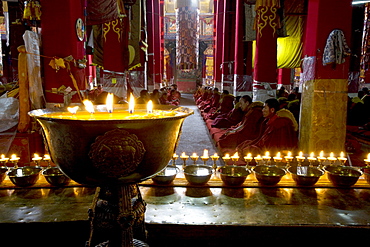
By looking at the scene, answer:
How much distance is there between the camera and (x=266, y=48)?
7.78 metres

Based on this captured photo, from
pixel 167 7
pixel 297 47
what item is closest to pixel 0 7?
pixel 297 47

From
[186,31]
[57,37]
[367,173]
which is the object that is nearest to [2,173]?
[367,173]

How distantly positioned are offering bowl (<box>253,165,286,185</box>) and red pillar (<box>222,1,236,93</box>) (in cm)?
1205

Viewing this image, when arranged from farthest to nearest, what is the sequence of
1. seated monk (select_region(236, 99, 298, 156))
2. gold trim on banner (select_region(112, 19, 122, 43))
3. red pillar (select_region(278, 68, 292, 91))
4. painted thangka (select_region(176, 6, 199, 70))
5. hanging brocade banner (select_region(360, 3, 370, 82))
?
painted thangka (select_region(176, 6, 199, 70)) → red pillar (select_region(278, 68, 292, 91)) → hanging brocade banner (select_region(360, 3, 370, 82)) → gold trim on banner (select_region(112, 19, 122, 43)) → seated monk (select_region(236, 99, 298, 156))

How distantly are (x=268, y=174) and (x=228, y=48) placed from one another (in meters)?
12.7

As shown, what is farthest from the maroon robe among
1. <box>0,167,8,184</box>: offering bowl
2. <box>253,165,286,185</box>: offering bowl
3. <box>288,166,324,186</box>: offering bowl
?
<box>0,167,8,184</box>: offering bowl

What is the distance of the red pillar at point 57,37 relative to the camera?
511 centimetres

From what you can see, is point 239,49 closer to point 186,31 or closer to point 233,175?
point 233,175

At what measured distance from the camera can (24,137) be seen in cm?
449

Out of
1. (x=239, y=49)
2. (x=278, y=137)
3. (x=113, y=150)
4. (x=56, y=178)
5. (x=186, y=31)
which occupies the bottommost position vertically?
(x=278, y=137)

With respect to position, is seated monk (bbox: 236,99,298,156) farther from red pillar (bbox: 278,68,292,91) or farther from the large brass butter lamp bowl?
red pillar (bbox: 278,68,292,91)

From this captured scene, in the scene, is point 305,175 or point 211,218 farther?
point 305,175

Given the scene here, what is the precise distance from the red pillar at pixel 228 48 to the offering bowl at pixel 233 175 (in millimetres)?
12095

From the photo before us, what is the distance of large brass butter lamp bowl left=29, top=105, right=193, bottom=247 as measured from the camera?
116 cm
